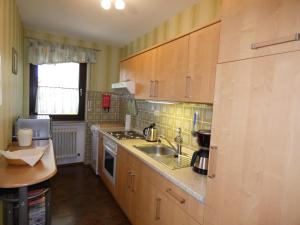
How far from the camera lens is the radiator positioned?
11.5 ft

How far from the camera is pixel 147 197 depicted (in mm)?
1754

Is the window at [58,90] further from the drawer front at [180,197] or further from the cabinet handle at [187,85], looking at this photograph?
the cabinet handle at [187,85]

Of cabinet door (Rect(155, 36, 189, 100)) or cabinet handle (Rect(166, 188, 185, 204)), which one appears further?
cabinet door (Rect(155, 36, 189, 100))

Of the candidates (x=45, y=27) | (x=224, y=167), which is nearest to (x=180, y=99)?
(x=224, y=167)

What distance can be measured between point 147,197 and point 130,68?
5.70 ft

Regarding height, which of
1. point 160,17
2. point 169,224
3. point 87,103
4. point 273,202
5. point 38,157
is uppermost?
point 160,17

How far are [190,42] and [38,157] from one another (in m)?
1.57

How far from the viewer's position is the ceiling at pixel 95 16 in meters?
2.14

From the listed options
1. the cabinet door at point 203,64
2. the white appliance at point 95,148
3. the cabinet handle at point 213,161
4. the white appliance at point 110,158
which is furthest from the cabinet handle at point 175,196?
the white appliance at point 95,148

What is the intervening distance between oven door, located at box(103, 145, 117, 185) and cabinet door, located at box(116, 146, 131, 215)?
148 millimetres

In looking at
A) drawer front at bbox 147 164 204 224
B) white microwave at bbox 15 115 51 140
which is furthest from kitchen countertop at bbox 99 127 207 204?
white microwave at bbox 15 115 51 140

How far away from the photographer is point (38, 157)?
1542mm

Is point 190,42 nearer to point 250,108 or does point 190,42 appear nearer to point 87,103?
point 250,108

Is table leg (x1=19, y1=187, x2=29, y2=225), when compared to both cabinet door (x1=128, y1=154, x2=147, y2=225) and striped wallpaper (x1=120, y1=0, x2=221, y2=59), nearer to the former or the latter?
cabinet door (x1=128, y1=154, x2=147, y2=225)
